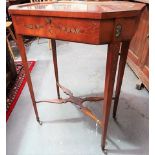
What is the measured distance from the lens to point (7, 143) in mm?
1117

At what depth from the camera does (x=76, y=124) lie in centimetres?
123

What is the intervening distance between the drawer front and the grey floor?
2.34 feet

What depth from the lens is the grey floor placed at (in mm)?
1062

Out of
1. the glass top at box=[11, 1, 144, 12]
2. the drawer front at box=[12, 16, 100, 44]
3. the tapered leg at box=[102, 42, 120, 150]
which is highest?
the glass top at box=[11, 1, 144, 12]

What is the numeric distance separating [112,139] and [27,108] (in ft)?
2.45

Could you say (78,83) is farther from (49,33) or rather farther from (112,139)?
(49,33)

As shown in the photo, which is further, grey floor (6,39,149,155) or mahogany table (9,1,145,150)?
grey floor (6,39,149,155)

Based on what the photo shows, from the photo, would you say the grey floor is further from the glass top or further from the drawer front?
the glass top

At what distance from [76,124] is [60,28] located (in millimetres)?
775

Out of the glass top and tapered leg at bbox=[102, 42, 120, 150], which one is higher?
the glass top

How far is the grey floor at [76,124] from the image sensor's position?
3.49 ft

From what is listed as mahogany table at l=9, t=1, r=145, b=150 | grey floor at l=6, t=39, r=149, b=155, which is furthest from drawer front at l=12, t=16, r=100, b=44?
grey floor at l=6, t=39, r=149, b=155

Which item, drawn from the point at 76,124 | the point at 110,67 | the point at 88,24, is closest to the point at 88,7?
the point at 88,24

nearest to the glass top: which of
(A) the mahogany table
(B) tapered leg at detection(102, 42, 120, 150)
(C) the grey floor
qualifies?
(A) the mahogany table
